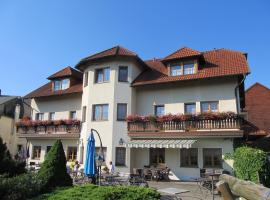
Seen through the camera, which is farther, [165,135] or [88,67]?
[88,67]

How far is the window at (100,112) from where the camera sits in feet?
79.1

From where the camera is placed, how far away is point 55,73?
30.5 meters

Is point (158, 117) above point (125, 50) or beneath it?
beneath

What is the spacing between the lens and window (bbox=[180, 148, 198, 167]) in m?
21.4

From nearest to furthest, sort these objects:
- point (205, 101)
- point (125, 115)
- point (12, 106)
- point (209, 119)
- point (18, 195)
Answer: point (18, 195), point (209, 119), point (205, 101), point (125, 115), point (12, 106)

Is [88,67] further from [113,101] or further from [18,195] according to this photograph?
[18,195]

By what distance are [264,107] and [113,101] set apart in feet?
67.3

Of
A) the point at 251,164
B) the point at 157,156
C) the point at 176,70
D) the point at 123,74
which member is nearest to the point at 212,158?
the point at 157,156

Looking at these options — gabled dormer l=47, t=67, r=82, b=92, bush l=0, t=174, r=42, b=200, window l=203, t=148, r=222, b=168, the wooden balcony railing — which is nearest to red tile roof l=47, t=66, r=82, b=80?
gabled dormer l=47, t=67, r=82, b=92

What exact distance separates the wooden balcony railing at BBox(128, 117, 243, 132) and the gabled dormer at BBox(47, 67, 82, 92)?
9.80 m

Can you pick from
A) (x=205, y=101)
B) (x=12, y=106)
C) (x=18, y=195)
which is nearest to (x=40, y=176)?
(x=18, y=195)

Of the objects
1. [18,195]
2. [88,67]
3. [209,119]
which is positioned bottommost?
[18,195]

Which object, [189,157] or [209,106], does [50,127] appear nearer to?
[189,157]

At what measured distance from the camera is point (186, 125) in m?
21.0
